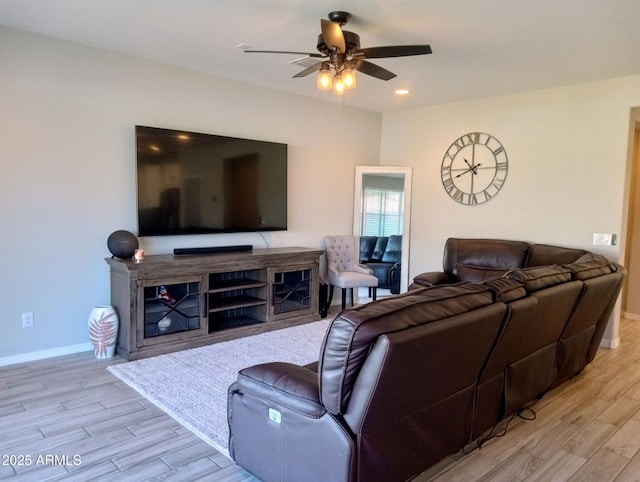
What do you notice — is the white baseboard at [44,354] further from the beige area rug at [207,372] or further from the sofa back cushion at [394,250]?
the sofa back cushion at [394,250]

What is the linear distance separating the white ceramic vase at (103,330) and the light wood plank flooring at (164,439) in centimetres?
32

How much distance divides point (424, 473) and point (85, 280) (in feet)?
10.3

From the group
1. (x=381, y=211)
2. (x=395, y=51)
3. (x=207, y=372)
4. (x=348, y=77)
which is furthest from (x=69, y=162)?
(x=381, y=211)

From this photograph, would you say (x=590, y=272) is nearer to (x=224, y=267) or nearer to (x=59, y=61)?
(x=224, y=267)

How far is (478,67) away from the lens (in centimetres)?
414

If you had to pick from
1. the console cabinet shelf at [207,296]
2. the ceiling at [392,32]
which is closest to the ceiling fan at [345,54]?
the ceiling at [392,32]

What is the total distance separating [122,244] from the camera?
12.7 feet

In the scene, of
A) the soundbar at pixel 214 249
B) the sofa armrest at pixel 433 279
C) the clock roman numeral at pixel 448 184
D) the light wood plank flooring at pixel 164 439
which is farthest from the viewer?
the clock roman numeral at pixel 448 184

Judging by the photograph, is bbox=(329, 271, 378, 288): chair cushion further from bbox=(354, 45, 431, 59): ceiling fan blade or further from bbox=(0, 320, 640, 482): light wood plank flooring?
bbox=(354, 45, 431, 59): ceiling fan blade

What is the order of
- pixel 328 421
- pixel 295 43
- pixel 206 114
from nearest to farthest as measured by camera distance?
pixel 328 421
pixel 295 43
pixel 206 114

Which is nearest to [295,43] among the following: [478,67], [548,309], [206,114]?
[206,114]

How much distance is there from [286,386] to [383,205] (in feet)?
14.7

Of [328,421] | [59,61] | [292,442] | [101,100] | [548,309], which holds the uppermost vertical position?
[59,61]

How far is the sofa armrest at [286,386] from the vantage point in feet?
6.05
